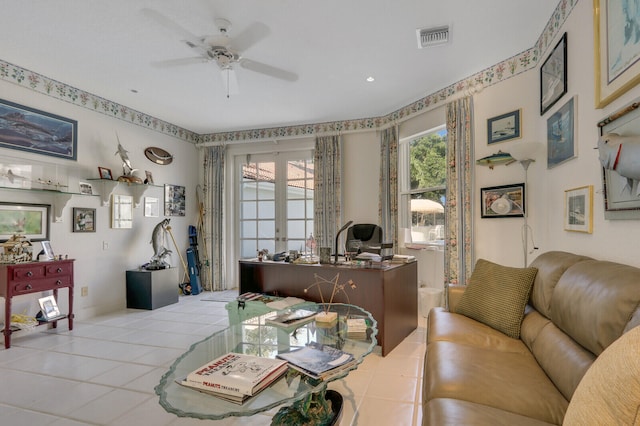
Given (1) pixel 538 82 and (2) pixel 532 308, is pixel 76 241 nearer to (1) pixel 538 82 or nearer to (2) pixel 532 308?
(2) pixel 532 308

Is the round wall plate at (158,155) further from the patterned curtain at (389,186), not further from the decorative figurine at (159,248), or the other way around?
the patterned curtain at (389,186)

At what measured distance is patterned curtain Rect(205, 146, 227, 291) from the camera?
225 inches

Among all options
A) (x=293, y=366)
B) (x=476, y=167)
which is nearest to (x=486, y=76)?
(x=476, y=167)

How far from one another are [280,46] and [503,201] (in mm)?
2527

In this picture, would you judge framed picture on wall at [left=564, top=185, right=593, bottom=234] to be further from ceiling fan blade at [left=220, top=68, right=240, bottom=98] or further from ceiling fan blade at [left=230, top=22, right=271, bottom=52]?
ceiling fan blade at [left=220, top=68, right=240, bottom=98]

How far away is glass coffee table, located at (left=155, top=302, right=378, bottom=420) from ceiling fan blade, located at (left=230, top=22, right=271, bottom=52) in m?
2.31

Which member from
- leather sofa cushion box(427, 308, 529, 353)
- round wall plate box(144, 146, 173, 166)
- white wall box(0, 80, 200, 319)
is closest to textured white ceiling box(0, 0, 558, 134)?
white wall box(0, 80, 200, 319)

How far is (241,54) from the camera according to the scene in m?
3.11

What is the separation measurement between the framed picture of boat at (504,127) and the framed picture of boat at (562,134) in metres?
0.50

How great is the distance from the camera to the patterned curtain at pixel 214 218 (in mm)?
5703

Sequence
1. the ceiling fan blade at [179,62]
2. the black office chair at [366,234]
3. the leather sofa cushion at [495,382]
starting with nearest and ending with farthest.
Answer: the leather sofa cushion at [495,382] → the ceiling fan blade at [179,62] → the black office chair at [366,234]

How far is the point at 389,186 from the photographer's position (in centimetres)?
477

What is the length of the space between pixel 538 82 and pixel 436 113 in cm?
124

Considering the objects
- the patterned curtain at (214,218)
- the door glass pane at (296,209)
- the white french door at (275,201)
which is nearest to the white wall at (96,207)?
the patterned curtain at (214,218)
